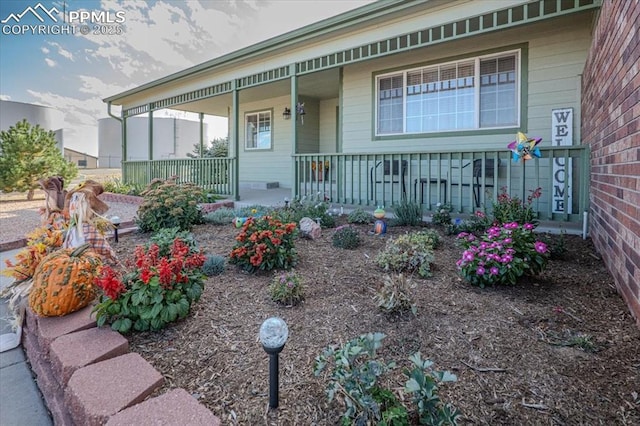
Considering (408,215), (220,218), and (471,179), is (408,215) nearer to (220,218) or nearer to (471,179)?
(471,179)

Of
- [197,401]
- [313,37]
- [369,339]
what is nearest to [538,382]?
[369,339]

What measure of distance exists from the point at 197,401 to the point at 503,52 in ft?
20.3

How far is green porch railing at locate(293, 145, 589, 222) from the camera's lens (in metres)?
4.49

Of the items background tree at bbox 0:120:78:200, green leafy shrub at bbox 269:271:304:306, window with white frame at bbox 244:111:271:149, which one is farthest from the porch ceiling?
green leafy shrub at bbox 269:271:304:306

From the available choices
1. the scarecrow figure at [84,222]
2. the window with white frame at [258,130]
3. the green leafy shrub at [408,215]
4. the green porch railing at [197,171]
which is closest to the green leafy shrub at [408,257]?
the green leafy shrub at [408,215]

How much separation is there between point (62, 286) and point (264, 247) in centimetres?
143

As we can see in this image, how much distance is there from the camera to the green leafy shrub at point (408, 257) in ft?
10.4

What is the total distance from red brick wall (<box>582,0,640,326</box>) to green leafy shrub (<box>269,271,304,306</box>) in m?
1.97

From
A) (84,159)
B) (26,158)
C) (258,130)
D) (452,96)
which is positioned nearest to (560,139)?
(452,96)

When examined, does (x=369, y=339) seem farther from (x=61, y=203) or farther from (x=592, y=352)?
(x=61, y=203)

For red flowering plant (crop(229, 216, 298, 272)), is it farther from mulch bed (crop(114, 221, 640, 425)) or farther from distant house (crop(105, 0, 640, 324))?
distant house (crop(105, 0, 640, 324))

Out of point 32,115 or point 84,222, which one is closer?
point 84,222

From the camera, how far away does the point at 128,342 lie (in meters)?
2.06

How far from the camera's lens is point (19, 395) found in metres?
2.00
